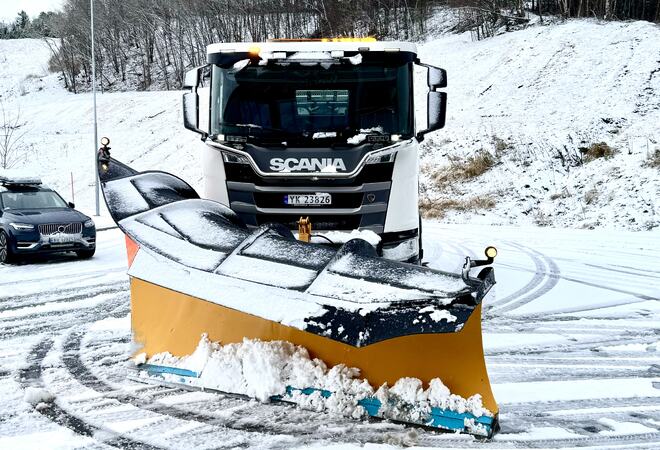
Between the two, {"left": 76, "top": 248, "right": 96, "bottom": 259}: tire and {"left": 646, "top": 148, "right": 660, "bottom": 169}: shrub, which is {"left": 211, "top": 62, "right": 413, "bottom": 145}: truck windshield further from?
{"left": 646, "top": 148, "right": 660, "bottom": 169}: shrub

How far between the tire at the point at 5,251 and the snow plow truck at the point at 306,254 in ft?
21.9

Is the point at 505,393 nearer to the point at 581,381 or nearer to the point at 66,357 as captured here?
the point at 581,381

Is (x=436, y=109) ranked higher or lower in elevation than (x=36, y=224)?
higher

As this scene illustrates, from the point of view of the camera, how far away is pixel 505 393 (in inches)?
191

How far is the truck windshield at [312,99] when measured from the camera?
251 inches

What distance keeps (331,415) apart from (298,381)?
0.96 feet

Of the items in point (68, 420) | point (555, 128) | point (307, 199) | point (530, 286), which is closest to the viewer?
point (68, 420)

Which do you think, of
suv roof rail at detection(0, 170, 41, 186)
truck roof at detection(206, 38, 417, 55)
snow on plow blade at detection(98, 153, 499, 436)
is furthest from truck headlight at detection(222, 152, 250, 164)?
suv roof rail at detection(0, 170, 41, 186)

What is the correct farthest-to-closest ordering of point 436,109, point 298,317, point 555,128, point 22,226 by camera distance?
point 555,128
point 22,226
point 436,109
point 298,317

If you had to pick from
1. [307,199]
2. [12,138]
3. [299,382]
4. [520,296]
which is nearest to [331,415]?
[299,382]

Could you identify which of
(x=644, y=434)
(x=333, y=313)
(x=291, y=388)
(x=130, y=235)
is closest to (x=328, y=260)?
(x=333, y=313)

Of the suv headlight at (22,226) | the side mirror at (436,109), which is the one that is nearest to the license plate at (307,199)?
the side mirror at (436,109)

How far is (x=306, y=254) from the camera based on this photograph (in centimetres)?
418

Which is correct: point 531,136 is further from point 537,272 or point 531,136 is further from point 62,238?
point 62,238
